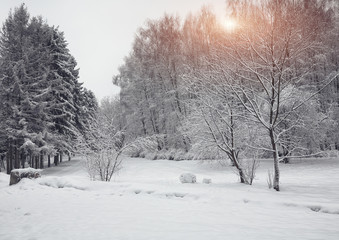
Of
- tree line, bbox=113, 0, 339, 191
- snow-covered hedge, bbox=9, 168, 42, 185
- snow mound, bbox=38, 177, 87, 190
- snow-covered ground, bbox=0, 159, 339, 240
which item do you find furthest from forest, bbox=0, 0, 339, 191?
snow-covered hedge, bbox=9, 168, 42, 185

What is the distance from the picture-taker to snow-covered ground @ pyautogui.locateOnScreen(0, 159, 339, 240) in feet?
12.8

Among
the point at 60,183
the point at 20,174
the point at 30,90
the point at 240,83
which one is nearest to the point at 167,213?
the point at 240,83

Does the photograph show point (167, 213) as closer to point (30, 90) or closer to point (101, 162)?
point (101, 162)

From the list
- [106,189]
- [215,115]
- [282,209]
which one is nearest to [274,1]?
[215,115]

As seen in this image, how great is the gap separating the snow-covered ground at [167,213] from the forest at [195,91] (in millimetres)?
1965

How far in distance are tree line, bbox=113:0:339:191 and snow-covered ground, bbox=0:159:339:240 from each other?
76.2 inches

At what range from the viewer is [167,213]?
17.4 feet

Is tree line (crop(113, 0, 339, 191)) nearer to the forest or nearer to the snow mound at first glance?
the forest

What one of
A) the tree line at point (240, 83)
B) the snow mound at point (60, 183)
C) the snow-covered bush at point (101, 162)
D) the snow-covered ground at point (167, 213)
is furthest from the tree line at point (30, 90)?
the snow-covered ground at point (167, 213)

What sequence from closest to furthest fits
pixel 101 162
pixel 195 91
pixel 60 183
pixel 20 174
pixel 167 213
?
pixel 167 213 → pixel 195 91 → pixel 60 183 → pixel 20 174 → pixel 101 162

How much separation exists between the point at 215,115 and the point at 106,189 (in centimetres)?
533

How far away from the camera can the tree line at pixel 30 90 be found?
1758 centimetres

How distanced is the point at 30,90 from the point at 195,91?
51.5ft

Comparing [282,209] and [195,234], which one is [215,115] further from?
[195,234]
